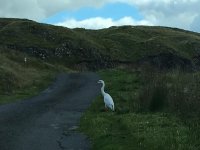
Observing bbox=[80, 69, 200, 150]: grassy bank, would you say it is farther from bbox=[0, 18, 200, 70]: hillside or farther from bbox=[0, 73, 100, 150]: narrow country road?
bbox=[0, 18, 200, 70]: hillside

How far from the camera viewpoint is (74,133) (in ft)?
56.6

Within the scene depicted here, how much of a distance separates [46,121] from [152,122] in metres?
4.90

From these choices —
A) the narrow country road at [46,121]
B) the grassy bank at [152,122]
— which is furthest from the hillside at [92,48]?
the grassy bank at [152,122]

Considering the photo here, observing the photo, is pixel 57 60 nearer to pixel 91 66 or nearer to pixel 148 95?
pixel 91 66

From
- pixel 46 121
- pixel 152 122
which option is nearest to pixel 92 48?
pixel 46 121

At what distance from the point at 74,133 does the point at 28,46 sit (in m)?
60.7

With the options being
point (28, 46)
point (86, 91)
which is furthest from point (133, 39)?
point (86, 91)

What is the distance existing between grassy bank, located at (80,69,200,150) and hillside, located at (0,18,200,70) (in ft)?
161

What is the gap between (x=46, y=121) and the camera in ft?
66.0

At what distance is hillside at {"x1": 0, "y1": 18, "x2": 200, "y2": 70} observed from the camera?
77.6m

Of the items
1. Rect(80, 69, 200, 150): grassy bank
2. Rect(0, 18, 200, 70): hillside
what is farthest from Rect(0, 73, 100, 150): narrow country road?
Rect(0, 18, 200, 70): hillside

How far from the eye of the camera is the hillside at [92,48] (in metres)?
77.6

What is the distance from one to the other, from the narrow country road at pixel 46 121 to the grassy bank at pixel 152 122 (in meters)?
0.63

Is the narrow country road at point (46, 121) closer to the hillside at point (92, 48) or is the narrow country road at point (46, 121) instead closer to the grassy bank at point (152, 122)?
the grassy bank at point (152, 122)
